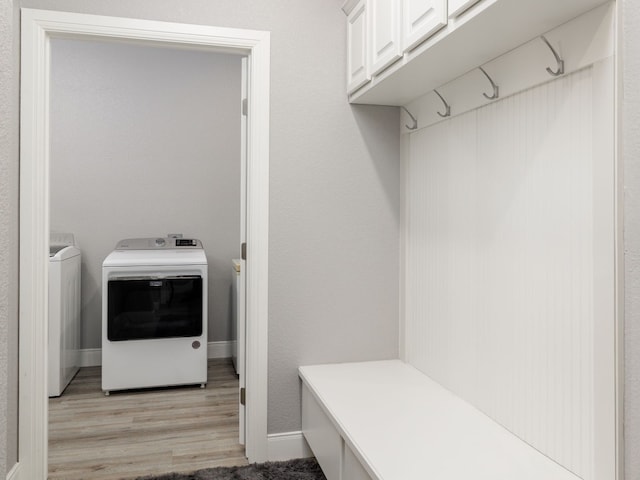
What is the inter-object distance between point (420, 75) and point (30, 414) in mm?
2114

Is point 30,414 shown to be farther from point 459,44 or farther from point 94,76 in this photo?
point 94,76

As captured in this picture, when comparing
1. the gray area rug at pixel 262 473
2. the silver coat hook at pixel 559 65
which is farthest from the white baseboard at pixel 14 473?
the silver coat hook at pixel 559 65

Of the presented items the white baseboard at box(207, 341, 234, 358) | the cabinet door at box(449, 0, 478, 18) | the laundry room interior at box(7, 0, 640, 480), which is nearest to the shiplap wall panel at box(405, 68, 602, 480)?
the laundry room interior at box(7, 0, 640, 480)

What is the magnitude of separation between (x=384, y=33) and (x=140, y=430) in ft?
7.83

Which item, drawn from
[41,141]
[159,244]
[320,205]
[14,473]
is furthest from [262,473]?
[159,244]

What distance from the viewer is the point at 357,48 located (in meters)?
2.32

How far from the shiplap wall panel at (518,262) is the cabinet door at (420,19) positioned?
366 millimetres

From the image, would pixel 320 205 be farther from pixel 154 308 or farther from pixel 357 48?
pixel 154 308

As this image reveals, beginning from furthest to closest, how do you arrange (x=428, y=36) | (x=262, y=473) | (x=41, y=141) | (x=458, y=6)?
1. (x=262, y=473)
2. (x=41, y=141)
3. (x=428, y=36)
4. (x=458, y=6)

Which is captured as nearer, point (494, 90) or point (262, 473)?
point (494, 90)

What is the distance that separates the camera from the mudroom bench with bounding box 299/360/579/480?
4.89ft

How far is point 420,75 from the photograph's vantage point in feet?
6.48

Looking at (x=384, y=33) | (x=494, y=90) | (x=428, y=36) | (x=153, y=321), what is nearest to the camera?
(x=428, y=36)

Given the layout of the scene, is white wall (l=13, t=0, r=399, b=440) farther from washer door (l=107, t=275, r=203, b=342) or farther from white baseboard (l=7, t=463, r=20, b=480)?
Result: washer door (l=107, t=275, r=203, b=342)
